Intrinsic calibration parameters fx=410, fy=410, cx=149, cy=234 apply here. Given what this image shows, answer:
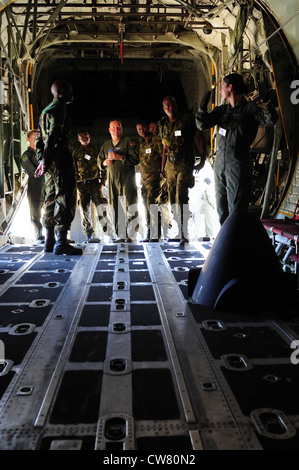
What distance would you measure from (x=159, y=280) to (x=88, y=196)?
12.5ft

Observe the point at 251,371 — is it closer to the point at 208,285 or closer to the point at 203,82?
the point at 208,285

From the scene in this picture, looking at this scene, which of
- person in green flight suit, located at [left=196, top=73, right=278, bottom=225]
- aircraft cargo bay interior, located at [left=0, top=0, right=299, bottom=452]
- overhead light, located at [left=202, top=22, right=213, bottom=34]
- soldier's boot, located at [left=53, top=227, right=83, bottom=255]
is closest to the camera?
aircraft cargo bay interior, located at [left=0, top=0, right=299, bottom=452]

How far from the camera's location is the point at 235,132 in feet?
14.5

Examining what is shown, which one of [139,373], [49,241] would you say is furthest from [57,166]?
[139,373]

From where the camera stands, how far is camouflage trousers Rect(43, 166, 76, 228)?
5.00 metres

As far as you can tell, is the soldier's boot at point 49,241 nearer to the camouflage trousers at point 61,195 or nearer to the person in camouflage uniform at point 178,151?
the camouflage trousers at point 61,195

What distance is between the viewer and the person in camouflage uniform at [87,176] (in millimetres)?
7039

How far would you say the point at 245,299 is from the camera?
112 inches

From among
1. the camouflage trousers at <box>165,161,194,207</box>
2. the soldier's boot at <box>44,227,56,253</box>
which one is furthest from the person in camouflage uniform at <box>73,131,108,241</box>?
the soldier's boot at <box>44,227,56,253</box>

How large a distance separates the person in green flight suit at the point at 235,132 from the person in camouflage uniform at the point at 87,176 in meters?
2.91

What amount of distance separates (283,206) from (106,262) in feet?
8.88

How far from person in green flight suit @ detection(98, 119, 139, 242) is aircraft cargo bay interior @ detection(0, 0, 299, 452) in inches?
1.2

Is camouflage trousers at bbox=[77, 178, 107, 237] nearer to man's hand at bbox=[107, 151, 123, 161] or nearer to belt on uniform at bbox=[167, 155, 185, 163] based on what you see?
man's hand at bbox=[107, 151, 123, 161]
